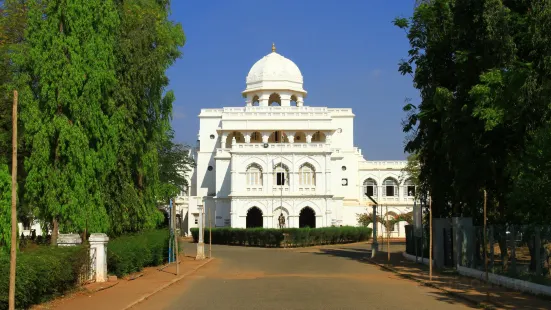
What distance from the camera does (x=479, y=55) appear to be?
24000 mm

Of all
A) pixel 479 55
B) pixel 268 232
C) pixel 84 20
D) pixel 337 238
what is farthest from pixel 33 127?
pixel 337 238

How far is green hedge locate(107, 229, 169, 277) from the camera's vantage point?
21.0 metres

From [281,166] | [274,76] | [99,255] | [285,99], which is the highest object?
[274,76]

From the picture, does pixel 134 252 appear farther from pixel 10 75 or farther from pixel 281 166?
pixel 281 166

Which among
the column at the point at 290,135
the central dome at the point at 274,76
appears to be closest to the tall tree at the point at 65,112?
the column at the point at 290,135

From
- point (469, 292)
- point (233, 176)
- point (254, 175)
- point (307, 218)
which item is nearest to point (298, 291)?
point (469, 292)

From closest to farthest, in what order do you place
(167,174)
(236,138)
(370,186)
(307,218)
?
(167,174) → (307,218) → (236,138) → (370,186)

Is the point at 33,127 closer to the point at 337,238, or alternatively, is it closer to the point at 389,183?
the point at 337,238

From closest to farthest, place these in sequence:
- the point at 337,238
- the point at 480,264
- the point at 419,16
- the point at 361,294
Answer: the point at 361,294 < the point at 480,264 < the point at 419,16 < the point at 337,238

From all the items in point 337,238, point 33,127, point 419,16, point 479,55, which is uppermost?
point 419,16

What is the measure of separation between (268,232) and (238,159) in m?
10.1

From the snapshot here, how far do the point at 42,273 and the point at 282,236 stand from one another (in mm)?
37807

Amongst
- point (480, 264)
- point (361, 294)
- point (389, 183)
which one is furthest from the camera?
point (389, 183)

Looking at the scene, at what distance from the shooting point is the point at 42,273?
46.2 ft
